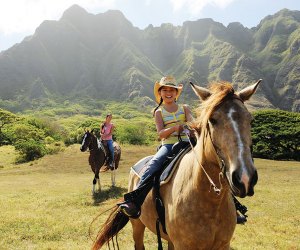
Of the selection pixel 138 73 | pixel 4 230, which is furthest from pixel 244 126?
pixel 138 73

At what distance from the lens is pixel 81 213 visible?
13.6 m

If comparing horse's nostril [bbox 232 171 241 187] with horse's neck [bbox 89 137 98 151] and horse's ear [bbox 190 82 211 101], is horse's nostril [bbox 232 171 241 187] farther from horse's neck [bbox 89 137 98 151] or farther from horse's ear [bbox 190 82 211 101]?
horse's neck [bbox 89 137 98 151]

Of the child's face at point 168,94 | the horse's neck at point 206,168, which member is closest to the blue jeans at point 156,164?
the child's face at point 168,94

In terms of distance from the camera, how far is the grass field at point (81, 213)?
9.92 meters

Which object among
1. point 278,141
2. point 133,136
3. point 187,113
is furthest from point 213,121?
point 133,136

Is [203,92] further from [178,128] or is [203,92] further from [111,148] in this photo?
[111,148]

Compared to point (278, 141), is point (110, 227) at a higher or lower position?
higher

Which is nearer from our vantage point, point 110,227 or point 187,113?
point 187,113

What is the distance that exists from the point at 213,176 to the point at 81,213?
10717mm

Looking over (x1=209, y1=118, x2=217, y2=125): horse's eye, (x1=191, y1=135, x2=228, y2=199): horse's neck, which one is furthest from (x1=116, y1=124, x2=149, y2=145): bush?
(x1=209, y1=118, x2=217, y2=125): horse's eye

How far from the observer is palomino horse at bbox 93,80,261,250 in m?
3.12

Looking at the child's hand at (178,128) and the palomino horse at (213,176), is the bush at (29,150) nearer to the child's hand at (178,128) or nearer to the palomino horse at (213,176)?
the child's hand at (178,128)

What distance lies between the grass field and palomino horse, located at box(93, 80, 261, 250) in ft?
17.6

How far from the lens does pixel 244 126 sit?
331 cm
